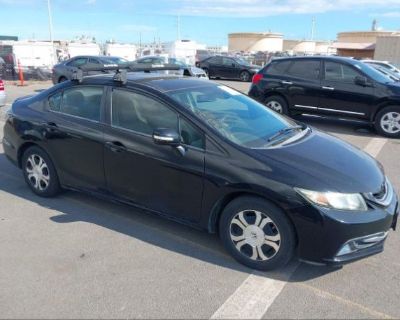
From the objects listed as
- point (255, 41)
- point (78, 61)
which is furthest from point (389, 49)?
point (255, 41)

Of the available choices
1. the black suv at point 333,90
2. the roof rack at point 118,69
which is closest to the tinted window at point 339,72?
the black suv at point 333,90

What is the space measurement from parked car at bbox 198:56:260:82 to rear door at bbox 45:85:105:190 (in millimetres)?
20087

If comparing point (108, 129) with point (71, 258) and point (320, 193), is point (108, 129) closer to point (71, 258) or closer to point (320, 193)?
point (71, 258)

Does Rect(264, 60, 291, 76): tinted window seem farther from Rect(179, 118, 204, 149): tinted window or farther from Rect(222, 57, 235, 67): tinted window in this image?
Rect(222, 57, 235, 67): tinted window

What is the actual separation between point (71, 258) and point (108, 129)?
4.29ft


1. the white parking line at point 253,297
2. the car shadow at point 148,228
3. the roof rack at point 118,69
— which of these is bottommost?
the white parking line at point 253,297

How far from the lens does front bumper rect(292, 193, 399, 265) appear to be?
3064mm

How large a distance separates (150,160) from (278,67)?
718 centimetres

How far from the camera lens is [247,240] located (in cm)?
344

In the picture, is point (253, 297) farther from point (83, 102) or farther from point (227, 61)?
point (227, 61)

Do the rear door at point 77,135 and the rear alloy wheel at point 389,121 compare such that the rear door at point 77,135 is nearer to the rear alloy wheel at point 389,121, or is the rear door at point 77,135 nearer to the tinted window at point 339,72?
the tinted window at point 339,72

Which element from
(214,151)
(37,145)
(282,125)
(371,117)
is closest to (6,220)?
(37,145)

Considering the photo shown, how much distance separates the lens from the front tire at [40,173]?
476 centimetres

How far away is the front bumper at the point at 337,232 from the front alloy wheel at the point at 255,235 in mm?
216
